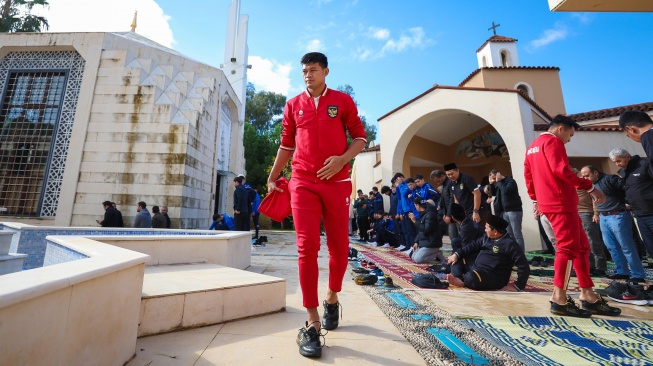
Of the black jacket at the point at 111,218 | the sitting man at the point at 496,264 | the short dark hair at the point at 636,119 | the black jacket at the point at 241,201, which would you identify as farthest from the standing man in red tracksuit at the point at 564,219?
the black jacket at the point at 111,218

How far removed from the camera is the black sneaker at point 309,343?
148cm

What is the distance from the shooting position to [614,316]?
234 centimetres

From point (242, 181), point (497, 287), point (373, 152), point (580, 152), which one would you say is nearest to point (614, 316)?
point (497, 287)

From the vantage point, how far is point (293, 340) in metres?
1.73

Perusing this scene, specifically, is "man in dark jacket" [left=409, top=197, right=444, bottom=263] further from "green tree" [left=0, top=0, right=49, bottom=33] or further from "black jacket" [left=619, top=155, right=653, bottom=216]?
"green tree" [left=0, top=0, right=49, bottom=33]

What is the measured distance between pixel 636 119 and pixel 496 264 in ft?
6.25

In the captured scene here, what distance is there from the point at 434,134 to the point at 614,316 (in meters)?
11.2

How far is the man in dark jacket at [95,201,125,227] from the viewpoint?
23.8 ft

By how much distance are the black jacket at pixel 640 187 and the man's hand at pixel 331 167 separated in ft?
12.6

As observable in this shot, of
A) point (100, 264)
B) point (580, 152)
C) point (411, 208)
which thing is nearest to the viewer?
point (100, 264)

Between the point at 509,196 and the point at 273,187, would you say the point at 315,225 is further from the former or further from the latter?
the point at 509,196

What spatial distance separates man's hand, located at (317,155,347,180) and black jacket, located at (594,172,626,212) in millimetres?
4539

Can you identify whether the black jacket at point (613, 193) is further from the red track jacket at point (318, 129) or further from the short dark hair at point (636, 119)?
the red track jacket at point (318, 129)

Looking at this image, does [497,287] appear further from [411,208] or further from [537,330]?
[411,208]
